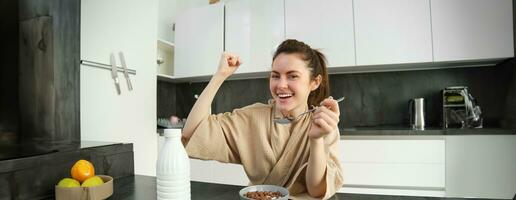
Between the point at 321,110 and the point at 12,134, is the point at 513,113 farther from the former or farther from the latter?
the point at 12,134

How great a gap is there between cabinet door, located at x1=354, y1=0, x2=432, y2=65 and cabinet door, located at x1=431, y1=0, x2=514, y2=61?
7 centimetres

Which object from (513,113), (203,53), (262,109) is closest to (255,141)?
(262,109)

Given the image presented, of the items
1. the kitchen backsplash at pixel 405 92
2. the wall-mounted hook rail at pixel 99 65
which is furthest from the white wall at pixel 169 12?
the wall-mounted hook rail at pixel 99 65

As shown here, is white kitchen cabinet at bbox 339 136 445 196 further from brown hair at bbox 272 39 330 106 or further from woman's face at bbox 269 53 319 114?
woman's face at bbox 269 53 319 114

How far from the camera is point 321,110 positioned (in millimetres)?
761

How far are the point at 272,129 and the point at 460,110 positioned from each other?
1754mm

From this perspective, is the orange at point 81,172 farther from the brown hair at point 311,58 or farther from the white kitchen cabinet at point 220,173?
the white kitchen cabinet at point 220,173

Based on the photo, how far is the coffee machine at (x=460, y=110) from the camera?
6.71 feet

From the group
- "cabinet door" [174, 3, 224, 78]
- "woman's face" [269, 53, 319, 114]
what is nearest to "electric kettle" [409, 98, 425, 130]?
"woman's face" [269, 53, 319, 114]

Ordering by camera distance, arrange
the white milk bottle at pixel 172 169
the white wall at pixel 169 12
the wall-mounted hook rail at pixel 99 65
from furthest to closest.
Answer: the white wall at pixel 169 12, the wall-mounted hook rail at pixel 99 65, the white milk bottle at pixel 172 169

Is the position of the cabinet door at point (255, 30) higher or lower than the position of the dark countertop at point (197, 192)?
higher

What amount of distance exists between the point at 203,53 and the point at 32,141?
5.40ft

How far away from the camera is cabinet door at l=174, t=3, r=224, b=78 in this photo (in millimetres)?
2592

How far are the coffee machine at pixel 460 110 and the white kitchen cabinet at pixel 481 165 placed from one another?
10.1 inches
